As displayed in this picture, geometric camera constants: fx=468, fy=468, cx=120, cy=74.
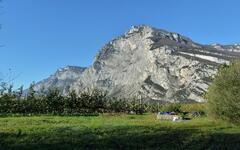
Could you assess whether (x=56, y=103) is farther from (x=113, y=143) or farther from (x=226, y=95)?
(x=113, y=143)

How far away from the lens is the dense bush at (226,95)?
51.7 meters

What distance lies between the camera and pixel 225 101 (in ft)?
173

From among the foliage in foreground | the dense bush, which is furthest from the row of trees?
the dense bush

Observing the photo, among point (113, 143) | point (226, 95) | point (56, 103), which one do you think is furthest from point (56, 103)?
point (113, 143)

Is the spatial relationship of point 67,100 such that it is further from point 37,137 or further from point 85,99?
point 37,137

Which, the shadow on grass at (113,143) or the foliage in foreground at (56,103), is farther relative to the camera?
the foliage in foreground at (56,103)

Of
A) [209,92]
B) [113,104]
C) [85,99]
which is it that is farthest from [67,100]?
[209,92]

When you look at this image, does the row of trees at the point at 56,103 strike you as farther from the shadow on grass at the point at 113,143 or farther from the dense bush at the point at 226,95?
the shadow on grass at the point at 113,143

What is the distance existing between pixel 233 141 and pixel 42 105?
285 feet

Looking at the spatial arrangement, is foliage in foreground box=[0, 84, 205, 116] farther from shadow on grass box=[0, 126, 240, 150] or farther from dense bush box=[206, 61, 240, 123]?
shadow on grass box=[0, 126, 240, 150]

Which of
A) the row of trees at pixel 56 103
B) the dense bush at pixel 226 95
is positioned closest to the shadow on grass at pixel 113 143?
the dense bush at pixel 226 95

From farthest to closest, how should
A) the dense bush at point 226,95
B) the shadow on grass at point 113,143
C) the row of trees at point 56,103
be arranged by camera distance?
the row of trees at point 56,103, the dense bush at point 226,95, the shadow on grass at point 113,143

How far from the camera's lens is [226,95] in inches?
2078

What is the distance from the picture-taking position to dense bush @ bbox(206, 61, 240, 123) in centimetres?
5165
